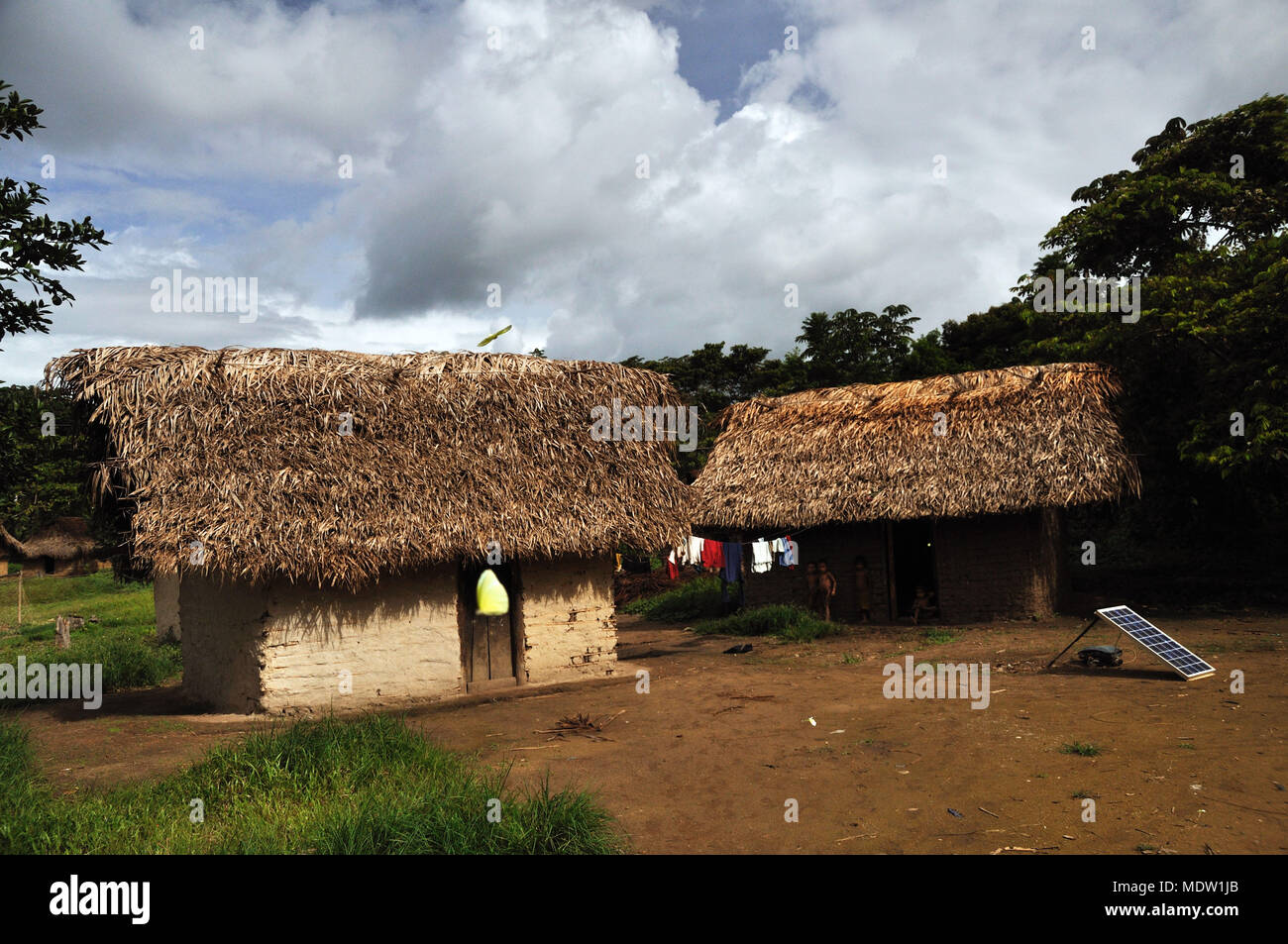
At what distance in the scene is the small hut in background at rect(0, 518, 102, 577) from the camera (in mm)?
29516

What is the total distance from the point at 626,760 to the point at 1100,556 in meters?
16.0

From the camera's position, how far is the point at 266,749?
6039mm

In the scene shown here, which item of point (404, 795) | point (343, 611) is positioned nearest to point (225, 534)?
point (343, 611)

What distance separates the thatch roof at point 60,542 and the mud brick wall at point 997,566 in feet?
98.1

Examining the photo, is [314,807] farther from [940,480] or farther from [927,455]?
[927,455]

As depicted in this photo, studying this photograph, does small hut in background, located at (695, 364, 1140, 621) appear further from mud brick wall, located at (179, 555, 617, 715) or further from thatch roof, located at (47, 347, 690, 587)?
mud brick wall, located at (179, 555, 617, 715)

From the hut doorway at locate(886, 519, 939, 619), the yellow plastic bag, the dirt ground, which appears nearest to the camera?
the dirt ground

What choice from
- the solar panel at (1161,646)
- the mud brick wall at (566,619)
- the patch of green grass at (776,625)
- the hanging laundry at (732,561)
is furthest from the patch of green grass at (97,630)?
the solar panel at (1161,646)

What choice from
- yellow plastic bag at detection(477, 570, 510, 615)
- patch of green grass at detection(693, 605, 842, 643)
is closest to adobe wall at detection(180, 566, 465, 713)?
yellow plastic bag at detection(477, 570, 510, 615)

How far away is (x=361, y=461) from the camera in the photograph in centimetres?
977

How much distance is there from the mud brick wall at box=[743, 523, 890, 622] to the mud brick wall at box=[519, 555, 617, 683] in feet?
15.1

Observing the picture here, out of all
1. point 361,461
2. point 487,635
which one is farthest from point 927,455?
point 361,461

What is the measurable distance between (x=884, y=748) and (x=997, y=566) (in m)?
7.61

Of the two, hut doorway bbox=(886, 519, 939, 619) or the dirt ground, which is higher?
hut doorway bbox=(886, 519, 939, 619)
